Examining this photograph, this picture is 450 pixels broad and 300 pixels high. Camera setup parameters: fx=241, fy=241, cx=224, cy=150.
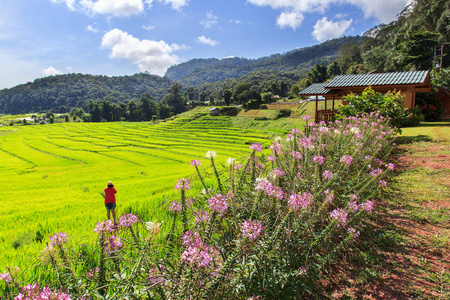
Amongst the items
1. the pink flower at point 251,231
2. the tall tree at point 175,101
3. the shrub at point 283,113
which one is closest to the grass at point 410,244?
the pink flower at point 251,231

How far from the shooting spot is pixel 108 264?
1945mm

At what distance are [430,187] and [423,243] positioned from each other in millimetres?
2224

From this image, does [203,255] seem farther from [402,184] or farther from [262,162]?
[402,184]

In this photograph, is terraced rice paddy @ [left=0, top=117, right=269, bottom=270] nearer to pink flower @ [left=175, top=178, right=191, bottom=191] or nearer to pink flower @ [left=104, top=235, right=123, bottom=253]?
pink flower @ [left=175, top=178, right=191, bottom=191]

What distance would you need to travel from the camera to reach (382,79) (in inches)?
522

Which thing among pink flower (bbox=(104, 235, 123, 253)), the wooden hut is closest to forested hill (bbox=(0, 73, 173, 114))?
the wooden hut

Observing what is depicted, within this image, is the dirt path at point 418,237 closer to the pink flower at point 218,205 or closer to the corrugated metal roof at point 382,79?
the pink flower at point 218,205

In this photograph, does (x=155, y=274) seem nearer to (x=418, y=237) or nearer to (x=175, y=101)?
(x=418, y=237)

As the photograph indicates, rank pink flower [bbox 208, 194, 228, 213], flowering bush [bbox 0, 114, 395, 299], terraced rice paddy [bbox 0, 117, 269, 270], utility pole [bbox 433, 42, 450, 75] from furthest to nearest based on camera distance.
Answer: utility pole [bbox 433, 42, 450, 75], terraced rice paddy [bbox 0, 117, 269, 270], pink flower [bbox 208, 194, 228, 213], flowering bush [bbox 0, 114, 395, 299]

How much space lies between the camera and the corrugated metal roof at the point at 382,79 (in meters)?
12.3

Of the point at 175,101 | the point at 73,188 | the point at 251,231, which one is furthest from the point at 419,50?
the point at 175,101

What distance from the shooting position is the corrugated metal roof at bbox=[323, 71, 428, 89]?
12.3 m

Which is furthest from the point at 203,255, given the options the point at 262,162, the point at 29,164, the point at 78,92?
the point at 78,92

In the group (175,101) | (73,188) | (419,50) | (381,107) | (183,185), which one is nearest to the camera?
(183,185)
